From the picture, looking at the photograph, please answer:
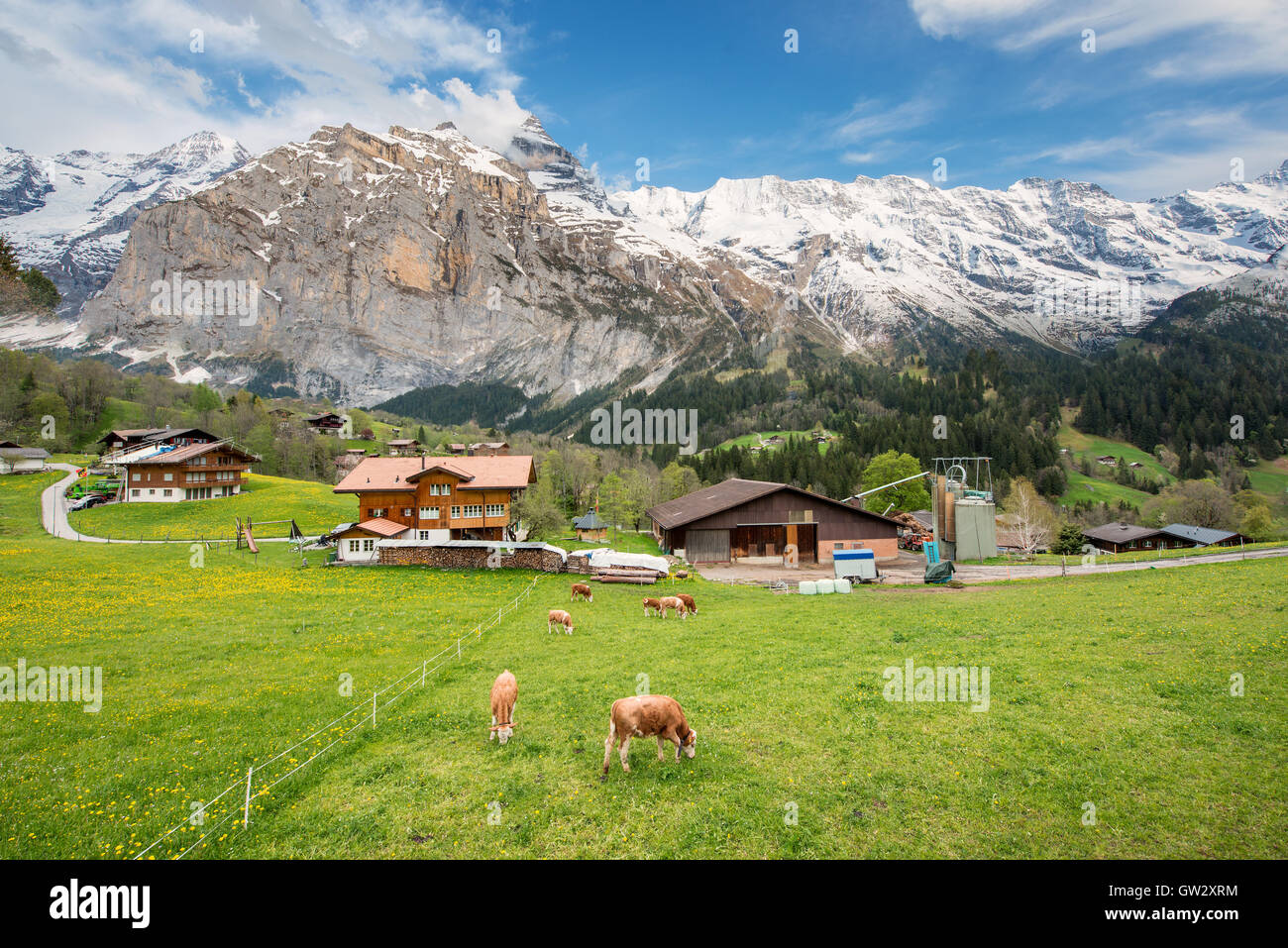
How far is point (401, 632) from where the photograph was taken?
874 inches

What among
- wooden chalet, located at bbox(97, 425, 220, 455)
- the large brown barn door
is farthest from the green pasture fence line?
wooden chalet, located at bbox(97, 425, 220, 455)

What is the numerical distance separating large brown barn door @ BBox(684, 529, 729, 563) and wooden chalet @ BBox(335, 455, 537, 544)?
17.0 m

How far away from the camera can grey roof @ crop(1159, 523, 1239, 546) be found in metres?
70.3

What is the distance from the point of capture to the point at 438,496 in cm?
4888

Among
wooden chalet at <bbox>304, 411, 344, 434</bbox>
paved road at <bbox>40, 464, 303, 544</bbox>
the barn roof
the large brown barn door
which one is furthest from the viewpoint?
wooden chalet at <bbox>304, 411, 344, 434</bbox>

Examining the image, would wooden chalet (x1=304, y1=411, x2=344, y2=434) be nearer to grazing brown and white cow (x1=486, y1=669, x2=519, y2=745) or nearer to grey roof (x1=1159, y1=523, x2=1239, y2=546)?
grazing brown and white cow (x1=486, y1=669, x2=519, y2=745)

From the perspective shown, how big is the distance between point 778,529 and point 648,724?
4312 centimetres

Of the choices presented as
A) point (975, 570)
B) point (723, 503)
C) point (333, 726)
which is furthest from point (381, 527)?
point (975, 570)

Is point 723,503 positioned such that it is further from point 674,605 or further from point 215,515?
point 215,515

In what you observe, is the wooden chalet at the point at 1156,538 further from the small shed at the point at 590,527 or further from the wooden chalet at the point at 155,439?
the wooden chalet at the point at 155,439

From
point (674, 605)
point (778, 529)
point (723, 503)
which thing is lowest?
point (674, 605)

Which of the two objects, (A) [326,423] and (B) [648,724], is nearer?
(B) [648,724]

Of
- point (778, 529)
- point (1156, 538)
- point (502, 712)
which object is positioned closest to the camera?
point (502, 712)
